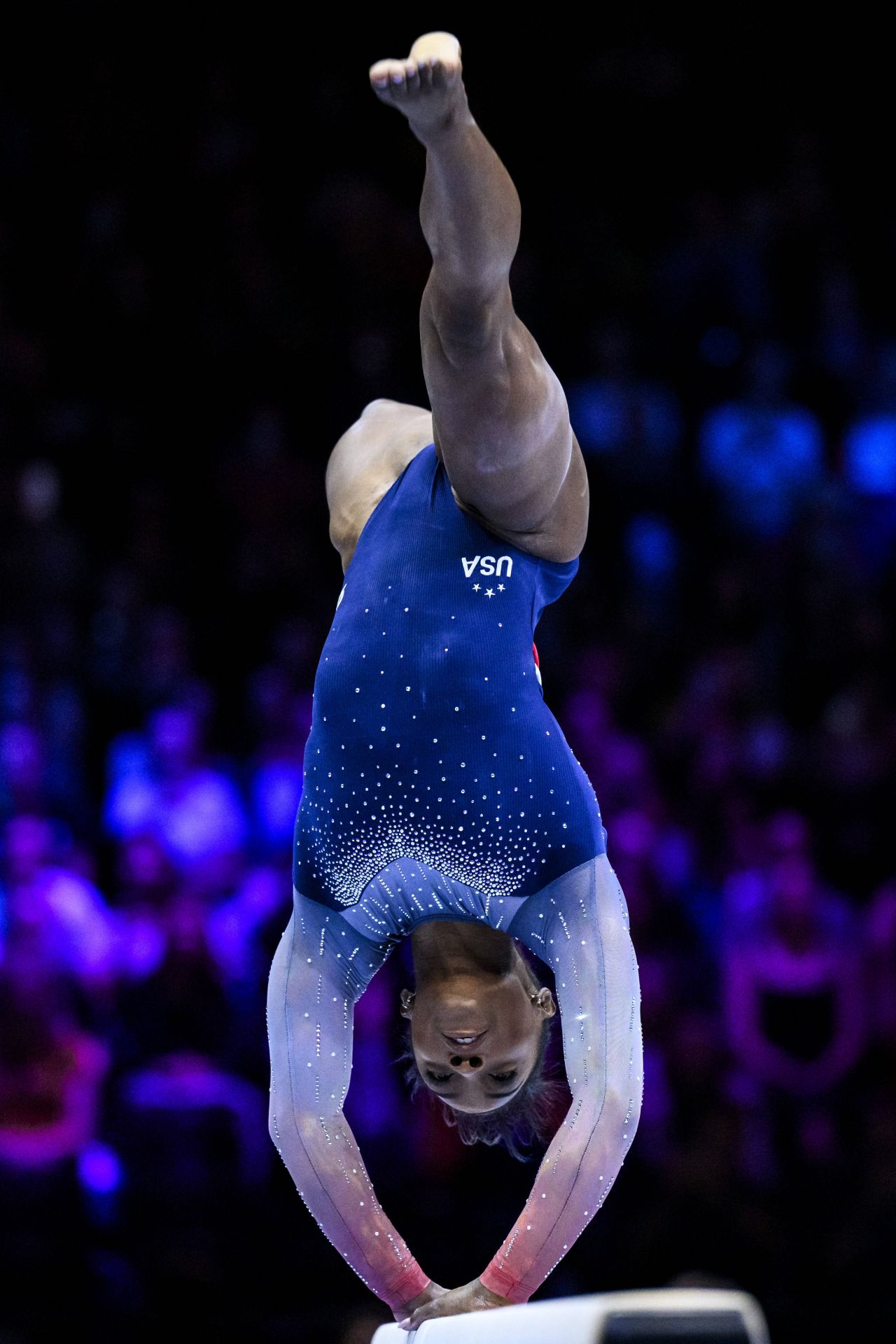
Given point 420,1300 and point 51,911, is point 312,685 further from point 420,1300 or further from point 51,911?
point 420,1300

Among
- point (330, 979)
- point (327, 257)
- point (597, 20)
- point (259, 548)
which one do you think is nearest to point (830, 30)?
point (597, 20)

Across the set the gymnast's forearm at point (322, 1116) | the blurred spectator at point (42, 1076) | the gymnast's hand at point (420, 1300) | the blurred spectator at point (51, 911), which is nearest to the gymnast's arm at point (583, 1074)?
the gymnast's hand at point (420, 1300)

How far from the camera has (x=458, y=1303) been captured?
9.94 ft

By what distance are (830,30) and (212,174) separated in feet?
10.3

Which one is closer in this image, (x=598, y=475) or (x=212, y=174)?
(x=598, y=475)

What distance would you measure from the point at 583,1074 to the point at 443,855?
18.6 inches

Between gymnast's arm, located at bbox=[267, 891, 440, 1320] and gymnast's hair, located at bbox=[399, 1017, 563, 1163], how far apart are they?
0.17 metres

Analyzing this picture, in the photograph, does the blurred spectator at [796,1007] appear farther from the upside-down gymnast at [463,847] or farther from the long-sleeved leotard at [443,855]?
the long-sleeved leotard at [443,855]

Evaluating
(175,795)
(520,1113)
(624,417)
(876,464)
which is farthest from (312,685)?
(520,1113)

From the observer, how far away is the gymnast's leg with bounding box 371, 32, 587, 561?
2.69m

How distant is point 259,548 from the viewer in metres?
7.07

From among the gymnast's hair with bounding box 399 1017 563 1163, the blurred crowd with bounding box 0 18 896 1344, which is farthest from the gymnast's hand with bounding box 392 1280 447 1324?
the blurred crowd with bounding box 0 18 896 1344

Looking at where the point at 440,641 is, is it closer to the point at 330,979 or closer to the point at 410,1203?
the point at 330,979

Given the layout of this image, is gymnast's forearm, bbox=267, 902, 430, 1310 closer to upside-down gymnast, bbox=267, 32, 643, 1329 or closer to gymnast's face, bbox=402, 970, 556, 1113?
upside-down gymnast, bbox=267, 32, 643, 1329
